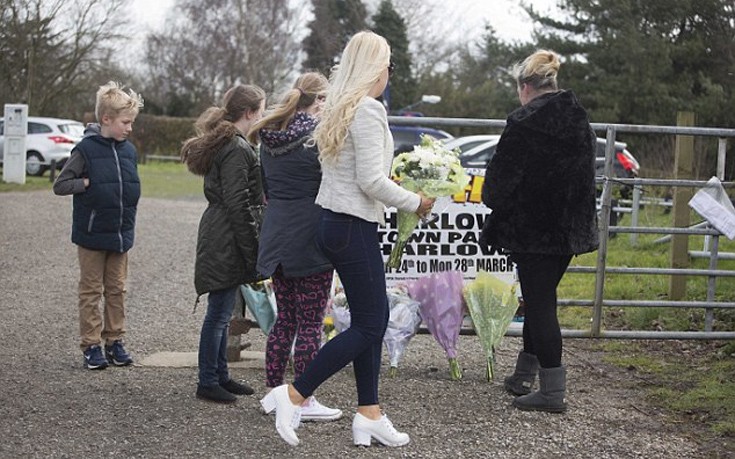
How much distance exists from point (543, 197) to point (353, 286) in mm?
1366

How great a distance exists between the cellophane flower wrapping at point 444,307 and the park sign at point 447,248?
16 cm

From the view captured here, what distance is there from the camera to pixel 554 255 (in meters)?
5.60

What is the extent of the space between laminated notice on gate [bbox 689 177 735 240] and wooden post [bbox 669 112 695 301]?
96 cm

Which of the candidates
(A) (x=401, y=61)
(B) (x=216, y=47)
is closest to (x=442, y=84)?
(A) (x=401, y=61)

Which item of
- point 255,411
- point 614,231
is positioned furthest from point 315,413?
point 614,231

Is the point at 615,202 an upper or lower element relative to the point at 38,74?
lower

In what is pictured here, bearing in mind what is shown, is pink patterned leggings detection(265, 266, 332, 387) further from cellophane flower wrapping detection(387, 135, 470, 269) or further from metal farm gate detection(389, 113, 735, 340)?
metal farm gate detection(389, 113, 735, 340)

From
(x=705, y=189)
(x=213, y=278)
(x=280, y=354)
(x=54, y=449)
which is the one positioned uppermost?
(x=705, y=189)

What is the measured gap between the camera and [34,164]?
29703mm

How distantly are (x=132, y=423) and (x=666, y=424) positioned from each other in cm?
290

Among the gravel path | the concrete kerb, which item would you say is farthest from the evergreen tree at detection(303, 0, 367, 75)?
the concrete kerb

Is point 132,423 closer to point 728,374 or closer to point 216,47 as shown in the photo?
point 728,374

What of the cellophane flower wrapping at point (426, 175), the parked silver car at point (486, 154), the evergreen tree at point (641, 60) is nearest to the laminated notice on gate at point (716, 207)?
the cellophane flower wrapping at point (426, 175)

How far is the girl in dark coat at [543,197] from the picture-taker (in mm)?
5512
